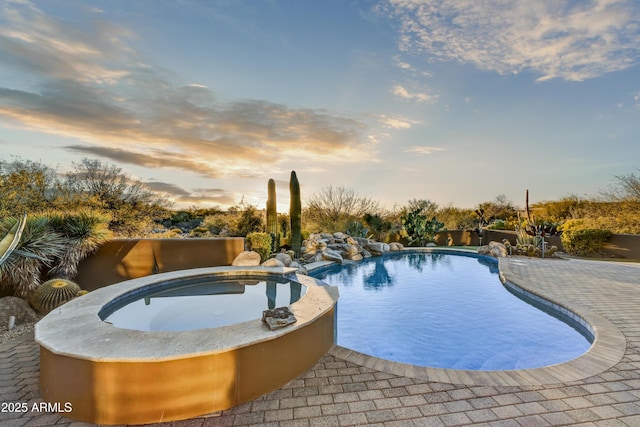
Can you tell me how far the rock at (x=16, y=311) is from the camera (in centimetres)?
408

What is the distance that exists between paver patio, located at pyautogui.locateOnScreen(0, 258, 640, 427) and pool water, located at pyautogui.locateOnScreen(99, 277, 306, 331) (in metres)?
0.96

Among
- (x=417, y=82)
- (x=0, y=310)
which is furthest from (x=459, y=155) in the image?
(x=0, y=310)

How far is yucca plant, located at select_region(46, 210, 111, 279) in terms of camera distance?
571 cm

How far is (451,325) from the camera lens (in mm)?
4879

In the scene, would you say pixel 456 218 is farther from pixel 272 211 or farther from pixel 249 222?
pixel 249 222

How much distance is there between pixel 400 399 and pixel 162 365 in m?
1.89

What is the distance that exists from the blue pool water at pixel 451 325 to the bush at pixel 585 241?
19.6 ft

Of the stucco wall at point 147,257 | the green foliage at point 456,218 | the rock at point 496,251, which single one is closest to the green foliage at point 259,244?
the stucco wall at point 147,257

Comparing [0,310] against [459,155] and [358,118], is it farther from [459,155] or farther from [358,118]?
[459,155]

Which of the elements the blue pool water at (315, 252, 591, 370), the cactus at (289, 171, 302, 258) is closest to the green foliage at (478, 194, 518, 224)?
the blue pool water at (315, 252, 591, 370)

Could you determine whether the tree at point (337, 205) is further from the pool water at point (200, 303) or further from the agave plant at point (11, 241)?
the agave plant at point (11, 241)

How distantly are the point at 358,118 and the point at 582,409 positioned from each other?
9765mm

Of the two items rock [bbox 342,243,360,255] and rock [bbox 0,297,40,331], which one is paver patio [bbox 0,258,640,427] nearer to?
rock [bbox 0,297,40,331]

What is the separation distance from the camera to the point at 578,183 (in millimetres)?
15852
